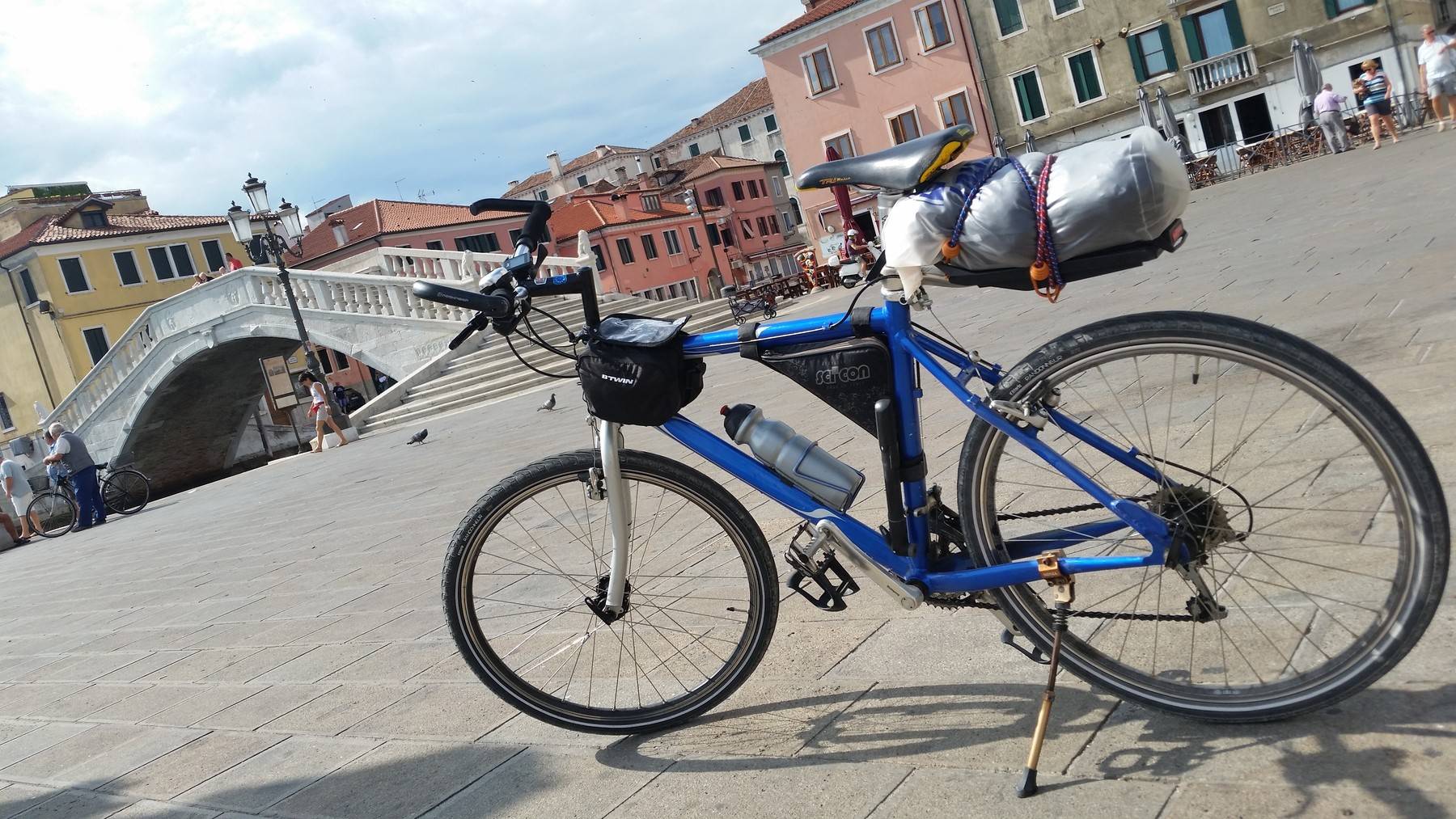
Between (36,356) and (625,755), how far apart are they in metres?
56.6

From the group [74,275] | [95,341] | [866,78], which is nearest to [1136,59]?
[866,78]

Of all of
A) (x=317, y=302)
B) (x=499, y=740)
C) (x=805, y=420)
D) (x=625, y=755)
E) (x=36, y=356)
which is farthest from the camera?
(x=36, y=356)

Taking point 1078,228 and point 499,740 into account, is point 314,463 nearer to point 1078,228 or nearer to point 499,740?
point 499,740

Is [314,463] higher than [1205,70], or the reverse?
[1205,70]

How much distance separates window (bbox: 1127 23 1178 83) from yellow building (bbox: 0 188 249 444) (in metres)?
42.2

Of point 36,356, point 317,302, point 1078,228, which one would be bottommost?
point 1078,228

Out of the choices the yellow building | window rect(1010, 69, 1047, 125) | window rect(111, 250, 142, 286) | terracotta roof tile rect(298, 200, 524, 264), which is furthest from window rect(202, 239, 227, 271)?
window rect(1010, 69, 1047, 125)

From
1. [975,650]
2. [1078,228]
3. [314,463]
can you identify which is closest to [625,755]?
[975,650]

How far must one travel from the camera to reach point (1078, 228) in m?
2.10

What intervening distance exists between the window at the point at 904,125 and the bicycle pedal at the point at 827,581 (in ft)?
139

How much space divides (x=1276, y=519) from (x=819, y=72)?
44361 millimetres

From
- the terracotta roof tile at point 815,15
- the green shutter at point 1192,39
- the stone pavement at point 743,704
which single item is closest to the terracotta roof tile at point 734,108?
the terracotta roof tile at point 815,15

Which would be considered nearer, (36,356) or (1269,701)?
(1269,701)

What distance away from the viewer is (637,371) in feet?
8.84
